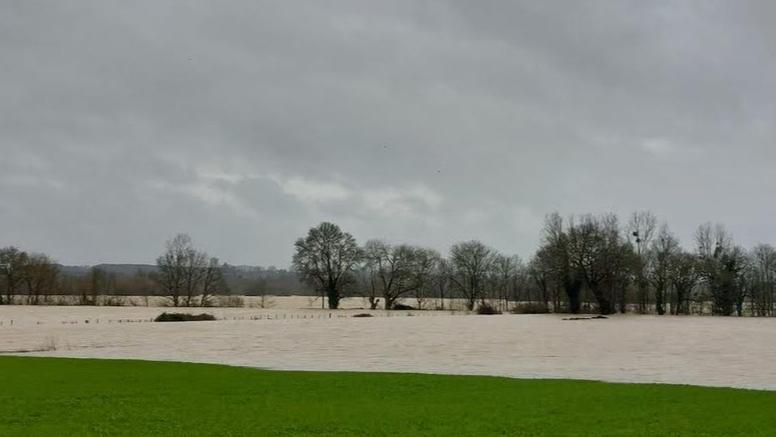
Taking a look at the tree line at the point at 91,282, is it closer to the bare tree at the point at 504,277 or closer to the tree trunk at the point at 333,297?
the tree trunk at the point at 333,297

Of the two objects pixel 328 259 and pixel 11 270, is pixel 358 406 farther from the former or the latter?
pixel 11 270

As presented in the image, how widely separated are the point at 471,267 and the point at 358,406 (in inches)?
5697

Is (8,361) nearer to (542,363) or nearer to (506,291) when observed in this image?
(542,363)

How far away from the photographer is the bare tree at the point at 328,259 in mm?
140500

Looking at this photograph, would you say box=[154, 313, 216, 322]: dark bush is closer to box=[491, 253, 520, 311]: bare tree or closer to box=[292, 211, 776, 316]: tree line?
box=[292, 211, 776, 316]: tree line

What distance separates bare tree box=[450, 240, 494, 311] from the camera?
530 ft

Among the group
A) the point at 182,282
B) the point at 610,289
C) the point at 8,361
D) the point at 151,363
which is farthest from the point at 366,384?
the point at 182,282

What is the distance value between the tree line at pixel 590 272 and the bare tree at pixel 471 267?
24 centimetres

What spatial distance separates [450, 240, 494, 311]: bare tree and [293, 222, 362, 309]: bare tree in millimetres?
30616

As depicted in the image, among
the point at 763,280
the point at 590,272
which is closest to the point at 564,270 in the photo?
the point at 590,272

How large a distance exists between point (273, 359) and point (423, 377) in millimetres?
14705

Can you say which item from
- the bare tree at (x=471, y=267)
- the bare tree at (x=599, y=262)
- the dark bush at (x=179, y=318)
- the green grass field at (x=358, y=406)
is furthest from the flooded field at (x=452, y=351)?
the bare tree at (x=471, y=267)

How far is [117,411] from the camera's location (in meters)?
17.6

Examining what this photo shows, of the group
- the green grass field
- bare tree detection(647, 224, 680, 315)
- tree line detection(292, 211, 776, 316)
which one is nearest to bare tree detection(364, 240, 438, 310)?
tree line detection(292, 211, 776, 316)
